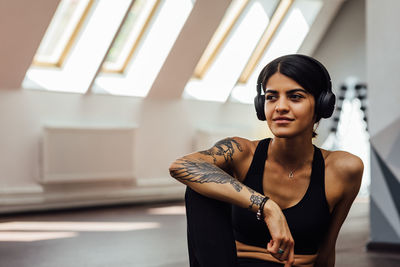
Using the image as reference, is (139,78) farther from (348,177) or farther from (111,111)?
(348,177)

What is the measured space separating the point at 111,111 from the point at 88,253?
2.45 m

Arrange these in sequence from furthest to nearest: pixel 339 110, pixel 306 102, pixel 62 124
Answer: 1. pixel 339 110
2. pixel 62 124
3. pixel 306 102

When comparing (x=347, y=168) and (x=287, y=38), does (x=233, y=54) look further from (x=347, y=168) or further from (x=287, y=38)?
(x=347, y=168)

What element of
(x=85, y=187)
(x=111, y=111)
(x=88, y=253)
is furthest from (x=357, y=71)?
(x=88, y=253)

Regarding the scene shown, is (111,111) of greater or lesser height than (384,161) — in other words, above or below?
below

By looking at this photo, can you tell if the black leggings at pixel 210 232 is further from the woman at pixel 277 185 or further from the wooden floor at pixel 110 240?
the wooden floor at pixel 110 240

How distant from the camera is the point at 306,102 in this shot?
142 cm

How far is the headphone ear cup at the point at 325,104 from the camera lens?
1412mm

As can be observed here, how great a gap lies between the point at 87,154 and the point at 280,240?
13.2ft

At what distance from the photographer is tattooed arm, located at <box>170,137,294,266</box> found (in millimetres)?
1327

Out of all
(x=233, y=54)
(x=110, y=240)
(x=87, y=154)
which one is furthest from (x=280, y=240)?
(x=233, y=54)

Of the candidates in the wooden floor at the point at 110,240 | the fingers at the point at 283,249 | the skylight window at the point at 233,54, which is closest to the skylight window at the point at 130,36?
the skylight window at the point at 233,54

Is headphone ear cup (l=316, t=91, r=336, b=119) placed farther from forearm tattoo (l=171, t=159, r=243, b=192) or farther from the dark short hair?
forearm tattoo (l=171, t=159, r=243, b=192)

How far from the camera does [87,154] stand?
5102 millimetres
